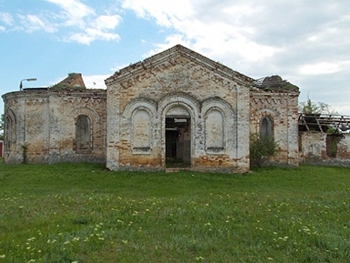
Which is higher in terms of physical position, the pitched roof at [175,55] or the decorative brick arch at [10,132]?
the pitched roof at [175,55]

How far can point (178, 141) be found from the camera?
2762cm

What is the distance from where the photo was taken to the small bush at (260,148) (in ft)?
69.8

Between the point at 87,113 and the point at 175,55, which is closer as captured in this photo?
the point at 175,55

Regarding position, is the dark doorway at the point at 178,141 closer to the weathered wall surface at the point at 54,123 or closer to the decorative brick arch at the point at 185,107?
the decorative brick arch at the point at 185,107

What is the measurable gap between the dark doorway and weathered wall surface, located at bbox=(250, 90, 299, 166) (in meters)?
4.47

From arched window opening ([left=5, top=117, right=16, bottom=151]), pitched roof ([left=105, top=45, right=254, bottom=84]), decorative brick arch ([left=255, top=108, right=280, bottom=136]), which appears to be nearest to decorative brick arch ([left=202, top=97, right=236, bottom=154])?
pitched roof ([left=105, top=45, right=254, bottom=84])

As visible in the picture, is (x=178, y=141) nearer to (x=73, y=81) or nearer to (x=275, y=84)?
(x=275, y=84)

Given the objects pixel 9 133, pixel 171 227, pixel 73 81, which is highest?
pixel 73 81

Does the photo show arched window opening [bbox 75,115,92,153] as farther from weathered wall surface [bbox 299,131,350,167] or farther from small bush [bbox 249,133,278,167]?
weathered wall surface [bbox 299,131,350,167]

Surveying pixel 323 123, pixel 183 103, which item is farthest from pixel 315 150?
pixel 183 103

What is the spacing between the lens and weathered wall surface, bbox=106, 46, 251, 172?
19.1 meters

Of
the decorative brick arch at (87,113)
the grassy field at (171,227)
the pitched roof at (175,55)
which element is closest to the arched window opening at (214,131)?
the pitched roof at (175,55)

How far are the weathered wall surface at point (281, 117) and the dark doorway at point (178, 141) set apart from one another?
447 cm

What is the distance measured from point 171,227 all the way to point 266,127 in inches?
694
